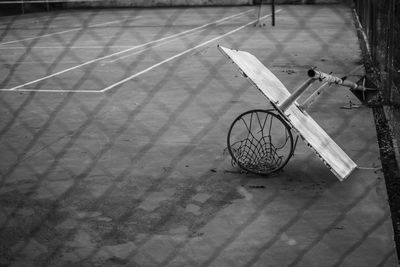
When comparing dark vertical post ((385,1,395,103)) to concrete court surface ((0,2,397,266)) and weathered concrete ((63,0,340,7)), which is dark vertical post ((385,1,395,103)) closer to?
concrete court surface ((0,2,397,266))

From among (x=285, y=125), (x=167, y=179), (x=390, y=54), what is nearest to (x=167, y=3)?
(x=390, y=54)

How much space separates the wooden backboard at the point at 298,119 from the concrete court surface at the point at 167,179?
23 centimetres

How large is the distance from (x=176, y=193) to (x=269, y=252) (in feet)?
4.72

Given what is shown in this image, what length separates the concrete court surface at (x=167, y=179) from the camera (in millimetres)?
4152

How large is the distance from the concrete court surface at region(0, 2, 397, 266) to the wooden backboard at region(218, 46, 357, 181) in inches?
9.1

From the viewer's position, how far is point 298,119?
5.36m

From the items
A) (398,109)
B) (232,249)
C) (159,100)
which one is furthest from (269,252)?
(159,100)

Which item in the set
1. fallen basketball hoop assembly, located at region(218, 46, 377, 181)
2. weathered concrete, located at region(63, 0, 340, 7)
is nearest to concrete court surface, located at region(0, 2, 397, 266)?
fallen basketball hoop assembly, located at region(218, 46, 377, 181)

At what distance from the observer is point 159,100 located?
9062 millimetres

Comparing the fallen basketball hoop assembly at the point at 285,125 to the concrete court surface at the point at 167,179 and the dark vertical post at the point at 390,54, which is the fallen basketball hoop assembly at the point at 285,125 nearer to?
the concrete court surface at the point at 167,179

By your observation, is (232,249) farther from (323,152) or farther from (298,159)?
(298,159)

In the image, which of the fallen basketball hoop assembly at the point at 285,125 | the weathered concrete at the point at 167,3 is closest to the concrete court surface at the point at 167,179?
the fallen basketball hoop assembly at the point at 285,125

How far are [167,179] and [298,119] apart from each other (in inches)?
54.8

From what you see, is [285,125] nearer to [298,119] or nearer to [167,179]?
[298,119]
